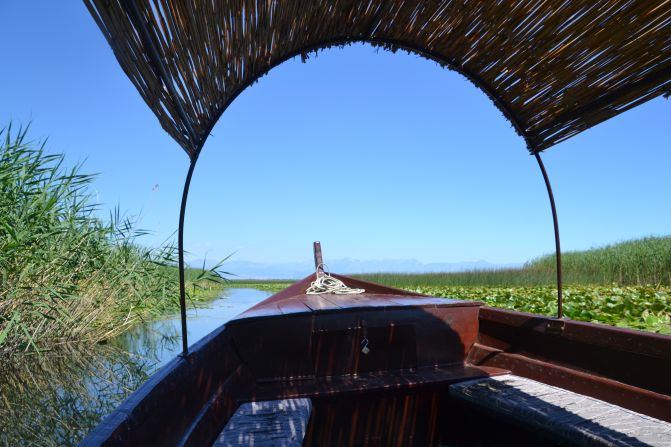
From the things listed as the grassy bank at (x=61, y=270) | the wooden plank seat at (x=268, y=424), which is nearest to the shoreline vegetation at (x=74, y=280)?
the grassy bank at (x=61, y=270)

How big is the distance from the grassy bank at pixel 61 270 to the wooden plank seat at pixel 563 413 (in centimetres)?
292

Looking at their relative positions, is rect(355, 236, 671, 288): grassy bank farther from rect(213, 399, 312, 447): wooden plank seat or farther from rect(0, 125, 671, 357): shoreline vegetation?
rect(213, 399, 312, 447): wooden plank seat

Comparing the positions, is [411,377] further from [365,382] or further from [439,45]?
[439,45]

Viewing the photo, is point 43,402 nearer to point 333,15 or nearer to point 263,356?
point 263,356

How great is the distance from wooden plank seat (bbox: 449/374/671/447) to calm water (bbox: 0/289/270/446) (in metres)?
2.11

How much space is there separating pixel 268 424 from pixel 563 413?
3.51ft

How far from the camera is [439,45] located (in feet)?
7.23

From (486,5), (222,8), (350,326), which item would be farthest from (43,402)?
(486,5)

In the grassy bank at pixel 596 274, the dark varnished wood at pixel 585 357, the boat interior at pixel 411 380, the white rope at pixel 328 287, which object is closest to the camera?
the boat interior at pixel 411 380

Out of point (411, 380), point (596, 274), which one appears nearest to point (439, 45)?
point (411, 380)

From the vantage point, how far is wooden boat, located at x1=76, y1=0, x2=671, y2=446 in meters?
1.52

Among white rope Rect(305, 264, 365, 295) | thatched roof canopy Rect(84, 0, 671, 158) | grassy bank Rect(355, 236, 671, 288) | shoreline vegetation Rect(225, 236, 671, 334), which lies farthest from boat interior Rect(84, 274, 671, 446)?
grassy bank Rect(355, 236, 671, 288)

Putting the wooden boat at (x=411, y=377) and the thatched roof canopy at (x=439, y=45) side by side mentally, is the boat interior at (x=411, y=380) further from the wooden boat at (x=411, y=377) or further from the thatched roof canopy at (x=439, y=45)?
the thatched roof canopy at (x=439, y=45)

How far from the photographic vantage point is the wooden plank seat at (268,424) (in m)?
1.56
